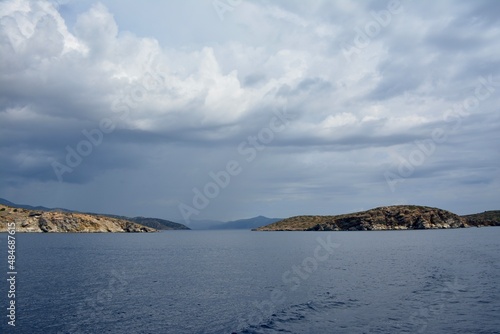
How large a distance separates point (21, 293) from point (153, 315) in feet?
95.0

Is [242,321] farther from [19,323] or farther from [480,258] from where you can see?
[480,258]

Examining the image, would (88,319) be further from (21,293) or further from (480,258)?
(480,258)

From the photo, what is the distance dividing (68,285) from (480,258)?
114 meters

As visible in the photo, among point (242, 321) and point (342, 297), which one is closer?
point (242, 321)

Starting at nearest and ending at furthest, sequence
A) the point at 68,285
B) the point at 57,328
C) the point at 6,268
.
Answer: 1. the point at 57,328
2. the point at 68,285
3. the point at 6,268

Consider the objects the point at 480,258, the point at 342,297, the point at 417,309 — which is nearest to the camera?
the point at 417,309

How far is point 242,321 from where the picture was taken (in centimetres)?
4981

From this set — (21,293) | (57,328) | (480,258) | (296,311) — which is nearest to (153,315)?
(57,328)

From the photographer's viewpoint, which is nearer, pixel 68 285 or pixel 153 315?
pixel 153 315

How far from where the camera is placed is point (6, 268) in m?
94.5

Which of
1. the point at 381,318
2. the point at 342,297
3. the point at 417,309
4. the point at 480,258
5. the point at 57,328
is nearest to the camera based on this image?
the point at 57,328

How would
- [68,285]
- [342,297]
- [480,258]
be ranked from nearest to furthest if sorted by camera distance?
[342,297] < [68,285] < [480,258]

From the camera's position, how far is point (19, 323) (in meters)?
46.8

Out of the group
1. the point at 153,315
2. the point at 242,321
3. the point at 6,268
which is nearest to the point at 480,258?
the point at 242,321
